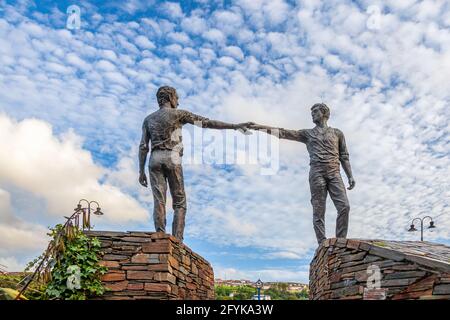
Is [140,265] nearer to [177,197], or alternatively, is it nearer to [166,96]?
[177,197]

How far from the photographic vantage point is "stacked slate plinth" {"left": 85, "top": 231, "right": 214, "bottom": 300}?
252 inches

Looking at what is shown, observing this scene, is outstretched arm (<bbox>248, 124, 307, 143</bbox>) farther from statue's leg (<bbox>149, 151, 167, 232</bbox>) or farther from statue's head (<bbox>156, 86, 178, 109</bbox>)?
statue's leg (<bbox>149, 151, 167, 232</bbox>)

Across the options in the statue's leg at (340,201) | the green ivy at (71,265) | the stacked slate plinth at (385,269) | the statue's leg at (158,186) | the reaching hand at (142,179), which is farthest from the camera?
the statue's leg at (340,201)

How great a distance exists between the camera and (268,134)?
9156mm

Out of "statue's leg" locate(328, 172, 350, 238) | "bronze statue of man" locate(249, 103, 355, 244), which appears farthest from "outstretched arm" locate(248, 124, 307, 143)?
"statue's leg" locate(328, 172, 350, 238)

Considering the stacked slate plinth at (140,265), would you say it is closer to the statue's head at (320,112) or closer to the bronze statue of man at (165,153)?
the bronze statue of man at (165,153)

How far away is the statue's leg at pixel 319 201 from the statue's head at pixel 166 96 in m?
2.78

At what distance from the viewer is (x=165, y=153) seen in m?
7.59

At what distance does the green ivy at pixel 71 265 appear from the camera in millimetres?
6398

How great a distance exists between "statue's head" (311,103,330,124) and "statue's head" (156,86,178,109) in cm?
269

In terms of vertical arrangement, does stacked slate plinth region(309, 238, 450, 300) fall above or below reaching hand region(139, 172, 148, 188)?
below

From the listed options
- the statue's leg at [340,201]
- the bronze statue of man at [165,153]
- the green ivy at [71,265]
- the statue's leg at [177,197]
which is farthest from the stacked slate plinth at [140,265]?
the statue's leg at [340,201]

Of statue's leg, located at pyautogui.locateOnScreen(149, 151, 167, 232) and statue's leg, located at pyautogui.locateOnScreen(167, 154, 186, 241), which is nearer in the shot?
statue's leg, located at pyautogui.locateOnScreen(149, 151, 167, 232)

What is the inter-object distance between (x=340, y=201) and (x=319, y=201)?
0.37 metres
